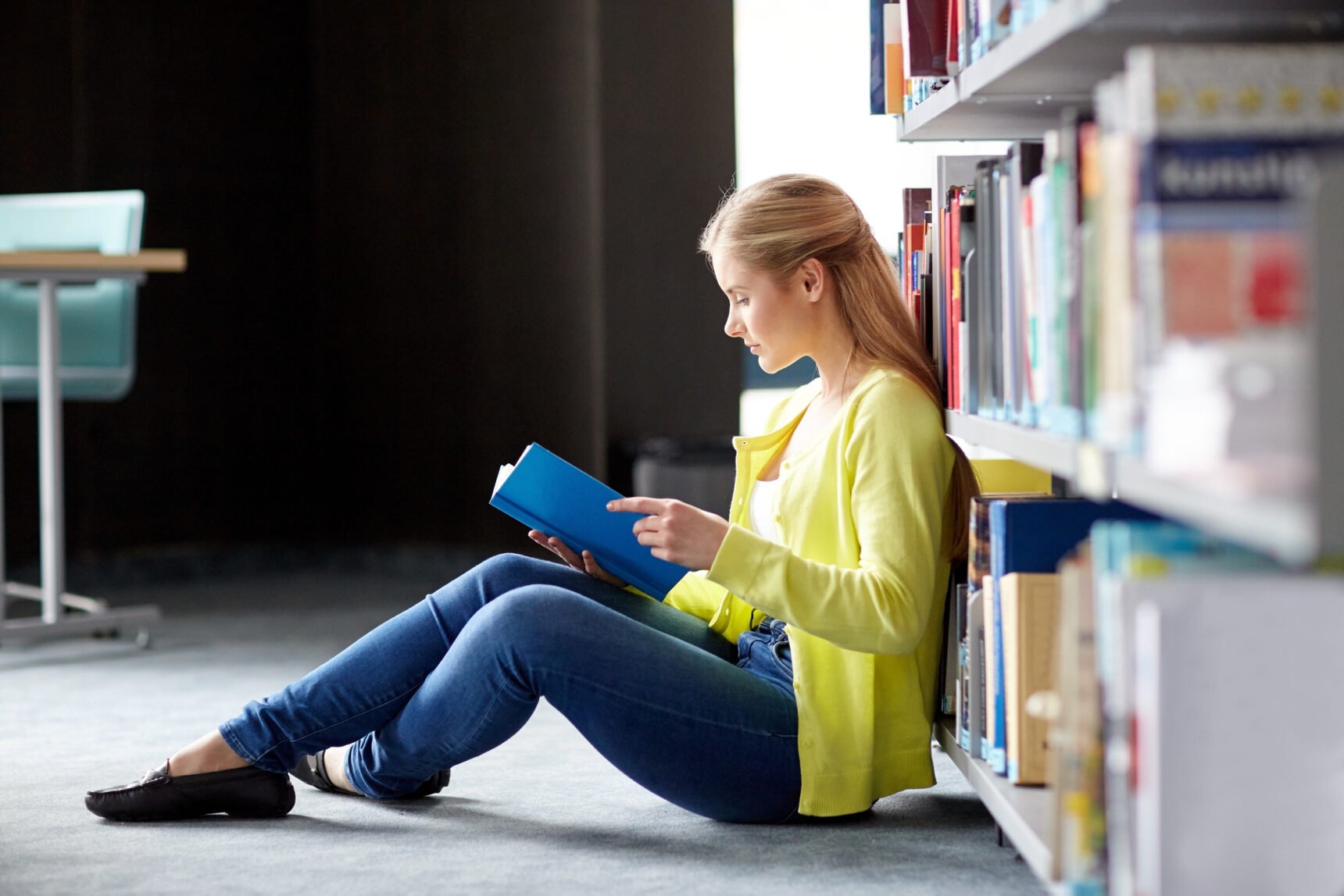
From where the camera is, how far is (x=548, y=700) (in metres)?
1.51

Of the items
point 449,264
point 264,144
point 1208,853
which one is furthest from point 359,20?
point 1208,853

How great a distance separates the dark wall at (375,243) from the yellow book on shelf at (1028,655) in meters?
2.46

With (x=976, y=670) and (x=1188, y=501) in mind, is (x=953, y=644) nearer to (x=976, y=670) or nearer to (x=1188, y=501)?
(x=976, y=670)

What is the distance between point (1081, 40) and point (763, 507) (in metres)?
0.73

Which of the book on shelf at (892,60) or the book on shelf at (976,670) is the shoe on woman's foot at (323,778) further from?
the book on shelf at (892,60)

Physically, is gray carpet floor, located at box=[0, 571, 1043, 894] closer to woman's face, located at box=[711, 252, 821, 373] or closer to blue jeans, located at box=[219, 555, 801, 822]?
blue jeans, located at box=[219, 555, 801, 822]

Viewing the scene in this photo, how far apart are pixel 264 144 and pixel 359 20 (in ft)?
1.58

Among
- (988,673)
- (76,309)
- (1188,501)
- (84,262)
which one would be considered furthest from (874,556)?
(76,309)

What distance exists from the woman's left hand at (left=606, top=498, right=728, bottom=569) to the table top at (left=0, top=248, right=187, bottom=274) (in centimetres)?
195

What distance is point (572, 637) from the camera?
1519 mm

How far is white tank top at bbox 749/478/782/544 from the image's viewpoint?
1679 mm

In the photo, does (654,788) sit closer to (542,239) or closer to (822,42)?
(542,239)

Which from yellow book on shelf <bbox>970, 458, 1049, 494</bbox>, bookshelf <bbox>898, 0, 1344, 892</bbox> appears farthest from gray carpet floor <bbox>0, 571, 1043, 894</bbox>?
yellow book on shelf <bbox>970, 458, 1049, 494</bbox>

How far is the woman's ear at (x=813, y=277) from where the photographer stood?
1.60 m
